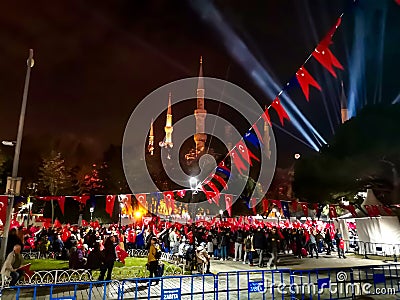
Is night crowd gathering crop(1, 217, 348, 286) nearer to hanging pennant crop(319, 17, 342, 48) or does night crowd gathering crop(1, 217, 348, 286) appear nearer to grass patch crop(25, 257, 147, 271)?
grass patch crop(25, 257, 147, 271)

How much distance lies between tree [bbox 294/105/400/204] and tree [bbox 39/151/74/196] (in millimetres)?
33390

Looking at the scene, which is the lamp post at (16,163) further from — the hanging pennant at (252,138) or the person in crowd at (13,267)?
the hanging pennant at (252,138)

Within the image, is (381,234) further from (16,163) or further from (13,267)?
(16,163)

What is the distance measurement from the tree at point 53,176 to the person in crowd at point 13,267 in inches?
1343

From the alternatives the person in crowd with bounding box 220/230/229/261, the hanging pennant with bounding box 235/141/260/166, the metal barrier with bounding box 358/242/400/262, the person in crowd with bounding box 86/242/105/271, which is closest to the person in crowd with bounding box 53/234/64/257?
the person in crowd with bounding box 86/242/105/271

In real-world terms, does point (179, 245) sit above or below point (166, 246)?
above

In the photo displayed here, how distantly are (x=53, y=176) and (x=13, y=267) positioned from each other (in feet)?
113

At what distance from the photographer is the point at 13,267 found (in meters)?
10.0

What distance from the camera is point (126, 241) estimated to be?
75.6ft

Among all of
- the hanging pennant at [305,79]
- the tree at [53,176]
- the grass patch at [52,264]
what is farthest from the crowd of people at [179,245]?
the tree at [53,176]

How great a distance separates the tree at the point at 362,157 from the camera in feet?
53.6

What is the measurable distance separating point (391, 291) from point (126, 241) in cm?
1675

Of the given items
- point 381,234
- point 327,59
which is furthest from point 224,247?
point 327,59

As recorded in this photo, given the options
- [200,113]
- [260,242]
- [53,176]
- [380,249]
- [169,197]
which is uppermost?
[200,113]
